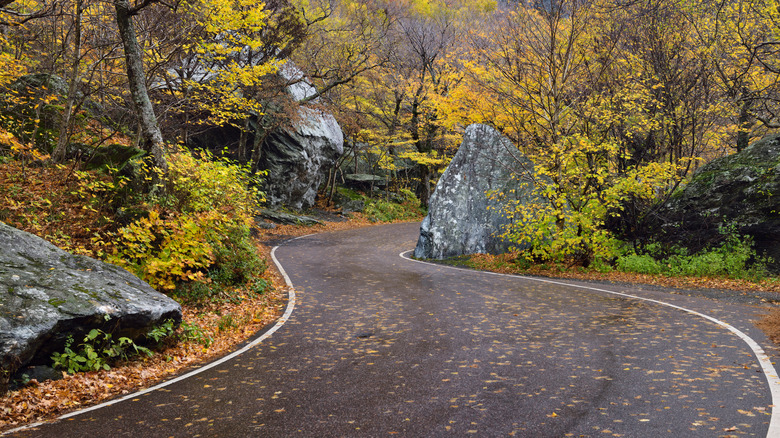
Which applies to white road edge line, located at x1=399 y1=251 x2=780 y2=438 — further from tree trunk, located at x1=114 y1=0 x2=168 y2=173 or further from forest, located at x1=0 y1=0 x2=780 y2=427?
tree trunk, located at x1=114 y1=0 x2=168 y2=173

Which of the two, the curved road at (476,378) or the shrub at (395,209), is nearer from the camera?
the curved road at (476,378)

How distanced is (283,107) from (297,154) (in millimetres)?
4473

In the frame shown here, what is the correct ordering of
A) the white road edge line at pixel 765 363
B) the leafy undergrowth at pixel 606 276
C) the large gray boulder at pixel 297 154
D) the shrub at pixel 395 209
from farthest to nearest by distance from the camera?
the shrub at pixel 395 209 < the large gray boulder at pixel 297 154 < the leafy undergrowth at pixel 606 276 < the white road edge line at pixel 765 363

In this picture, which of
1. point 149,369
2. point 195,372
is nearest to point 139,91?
point 149,369

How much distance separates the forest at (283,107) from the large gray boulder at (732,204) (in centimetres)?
70

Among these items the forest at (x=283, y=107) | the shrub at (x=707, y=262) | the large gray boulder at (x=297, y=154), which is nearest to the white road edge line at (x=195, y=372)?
the forest at (x=283, y=107)

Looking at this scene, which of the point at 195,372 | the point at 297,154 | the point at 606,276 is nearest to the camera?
the point at 195,372

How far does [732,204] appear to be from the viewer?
52.0 ft

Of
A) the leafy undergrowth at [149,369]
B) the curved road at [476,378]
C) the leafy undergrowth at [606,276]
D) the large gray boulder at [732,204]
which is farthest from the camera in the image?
the large gray boulder at [732,204]

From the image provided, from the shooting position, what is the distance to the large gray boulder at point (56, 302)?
18.0 ft

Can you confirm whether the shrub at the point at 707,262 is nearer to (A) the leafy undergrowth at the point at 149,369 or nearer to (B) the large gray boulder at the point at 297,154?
(A) the leafy undergrowth at the point at 149,369

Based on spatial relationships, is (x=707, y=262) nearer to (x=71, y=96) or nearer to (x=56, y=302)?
(x=56, y=302)

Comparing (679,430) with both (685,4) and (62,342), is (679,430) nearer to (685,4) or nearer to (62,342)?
(62,342)

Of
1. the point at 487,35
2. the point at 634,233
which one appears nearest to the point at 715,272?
the point at 634,233
